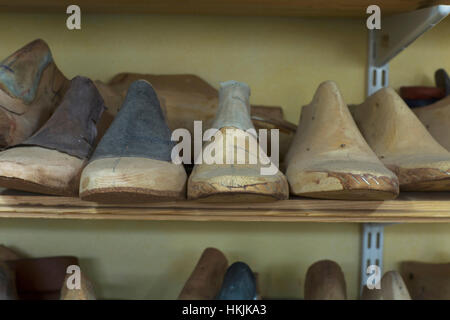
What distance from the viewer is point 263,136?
62 cm

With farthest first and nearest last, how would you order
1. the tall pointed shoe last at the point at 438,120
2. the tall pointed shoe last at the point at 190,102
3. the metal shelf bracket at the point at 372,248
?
the metal shelf bracket at the point at 372,248 < the tall pointed shoe last at the point at 190,102 < the tall pointed shoe last at the point at 438,120

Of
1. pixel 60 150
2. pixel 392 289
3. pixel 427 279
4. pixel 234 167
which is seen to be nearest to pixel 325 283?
pixel 392 289

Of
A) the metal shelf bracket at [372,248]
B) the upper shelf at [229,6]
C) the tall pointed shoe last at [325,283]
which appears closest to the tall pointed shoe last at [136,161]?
the upper shelf at [229,6]

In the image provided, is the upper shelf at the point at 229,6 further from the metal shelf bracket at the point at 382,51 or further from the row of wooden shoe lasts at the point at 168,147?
the row of wooden shoe lasts at the point at 168,147

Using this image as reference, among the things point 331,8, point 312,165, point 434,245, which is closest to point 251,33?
point 331,8

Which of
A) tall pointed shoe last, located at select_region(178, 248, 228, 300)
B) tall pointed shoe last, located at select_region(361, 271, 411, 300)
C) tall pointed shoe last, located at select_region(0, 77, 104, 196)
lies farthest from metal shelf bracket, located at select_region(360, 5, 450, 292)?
tall pointed shoe last, located at select_region(0, 77, 104, 196)

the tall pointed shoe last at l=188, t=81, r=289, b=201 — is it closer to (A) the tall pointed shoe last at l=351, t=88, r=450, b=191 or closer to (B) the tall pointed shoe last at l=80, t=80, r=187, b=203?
(B) the tall pointed shoe last at l=80, t=80, r=187, b=203

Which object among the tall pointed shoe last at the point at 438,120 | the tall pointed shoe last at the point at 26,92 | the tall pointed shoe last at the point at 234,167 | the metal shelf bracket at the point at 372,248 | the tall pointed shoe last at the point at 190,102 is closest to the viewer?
the tall pointed shoe last at the point at 234,167

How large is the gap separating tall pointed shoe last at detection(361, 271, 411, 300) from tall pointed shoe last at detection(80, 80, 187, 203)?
1.17ft

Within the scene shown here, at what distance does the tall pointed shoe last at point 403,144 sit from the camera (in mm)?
467

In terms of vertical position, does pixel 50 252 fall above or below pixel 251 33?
below

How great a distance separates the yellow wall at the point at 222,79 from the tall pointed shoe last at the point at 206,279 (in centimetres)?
11
